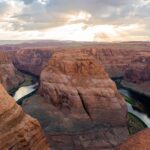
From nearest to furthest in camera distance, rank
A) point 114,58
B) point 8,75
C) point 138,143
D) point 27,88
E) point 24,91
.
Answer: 1. point 138,143
2. point 24,91
3. point 27,88
4. point 8,75
5. point 114,58

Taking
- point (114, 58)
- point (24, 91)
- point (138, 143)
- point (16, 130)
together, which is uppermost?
point (138, 143)

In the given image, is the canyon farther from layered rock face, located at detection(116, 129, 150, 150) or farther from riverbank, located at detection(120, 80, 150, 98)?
riverbank, located at detection(120, 80, 150, 98)

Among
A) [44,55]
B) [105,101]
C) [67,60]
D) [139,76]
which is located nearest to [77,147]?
[105,101]

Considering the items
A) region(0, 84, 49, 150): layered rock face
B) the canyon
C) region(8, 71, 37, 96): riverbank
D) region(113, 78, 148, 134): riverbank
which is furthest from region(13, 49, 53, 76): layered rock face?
region(0, 84, 49, 150): layered rock face

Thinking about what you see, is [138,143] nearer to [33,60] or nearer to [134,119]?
[134,119]

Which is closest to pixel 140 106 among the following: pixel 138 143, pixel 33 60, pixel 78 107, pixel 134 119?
pixel 134 119
